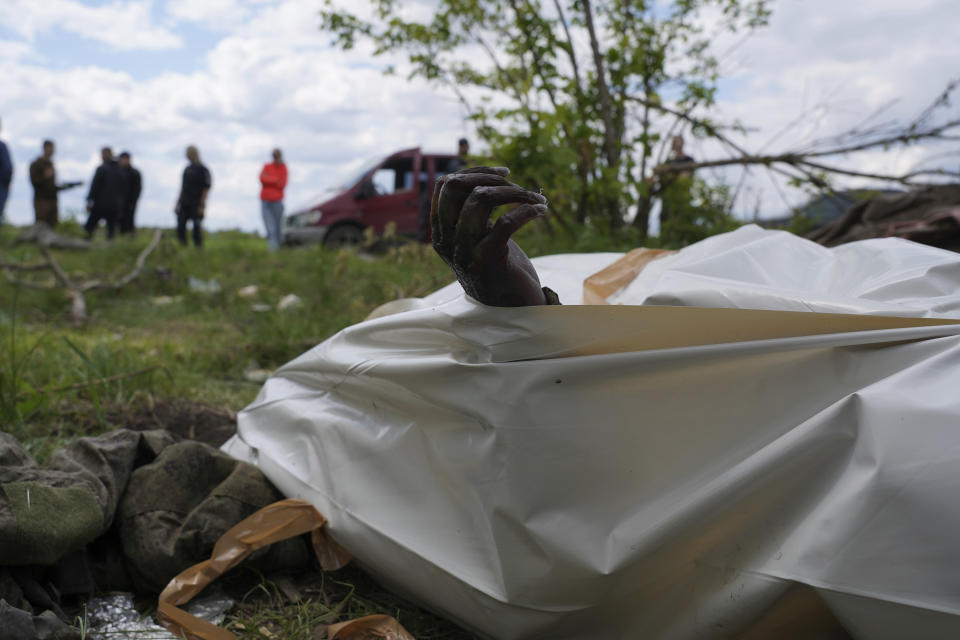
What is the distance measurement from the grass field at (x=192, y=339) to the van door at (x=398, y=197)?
193 centimetres

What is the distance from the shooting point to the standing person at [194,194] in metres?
9.38

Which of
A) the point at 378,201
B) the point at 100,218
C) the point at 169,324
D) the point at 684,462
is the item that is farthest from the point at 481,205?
the point at 100,218

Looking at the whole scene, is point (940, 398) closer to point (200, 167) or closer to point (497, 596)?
point (497, 596)

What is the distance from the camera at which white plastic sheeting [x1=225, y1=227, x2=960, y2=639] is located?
1052 mm

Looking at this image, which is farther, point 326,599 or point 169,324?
point 169,324

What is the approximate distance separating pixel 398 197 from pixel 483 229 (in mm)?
8921

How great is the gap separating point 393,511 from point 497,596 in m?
0.32

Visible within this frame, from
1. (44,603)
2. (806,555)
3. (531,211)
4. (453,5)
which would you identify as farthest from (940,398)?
(453,5)

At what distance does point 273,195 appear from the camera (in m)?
9.64

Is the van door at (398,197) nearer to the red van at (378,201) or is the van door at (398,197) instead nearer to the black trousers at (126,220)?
the red van at (378,201)

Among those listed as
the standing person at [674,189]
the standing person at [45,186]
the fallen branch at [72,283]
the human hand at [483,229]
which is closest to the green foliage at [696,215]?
the standing person at [674,189]

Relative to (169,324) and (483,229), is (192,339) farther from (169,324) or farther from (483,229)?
(483,229)

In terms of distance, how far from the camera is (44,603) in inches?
54.8

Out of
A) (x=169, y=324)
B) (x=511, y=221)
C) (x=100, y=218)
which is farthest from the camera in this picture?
(x=100, y=218)
